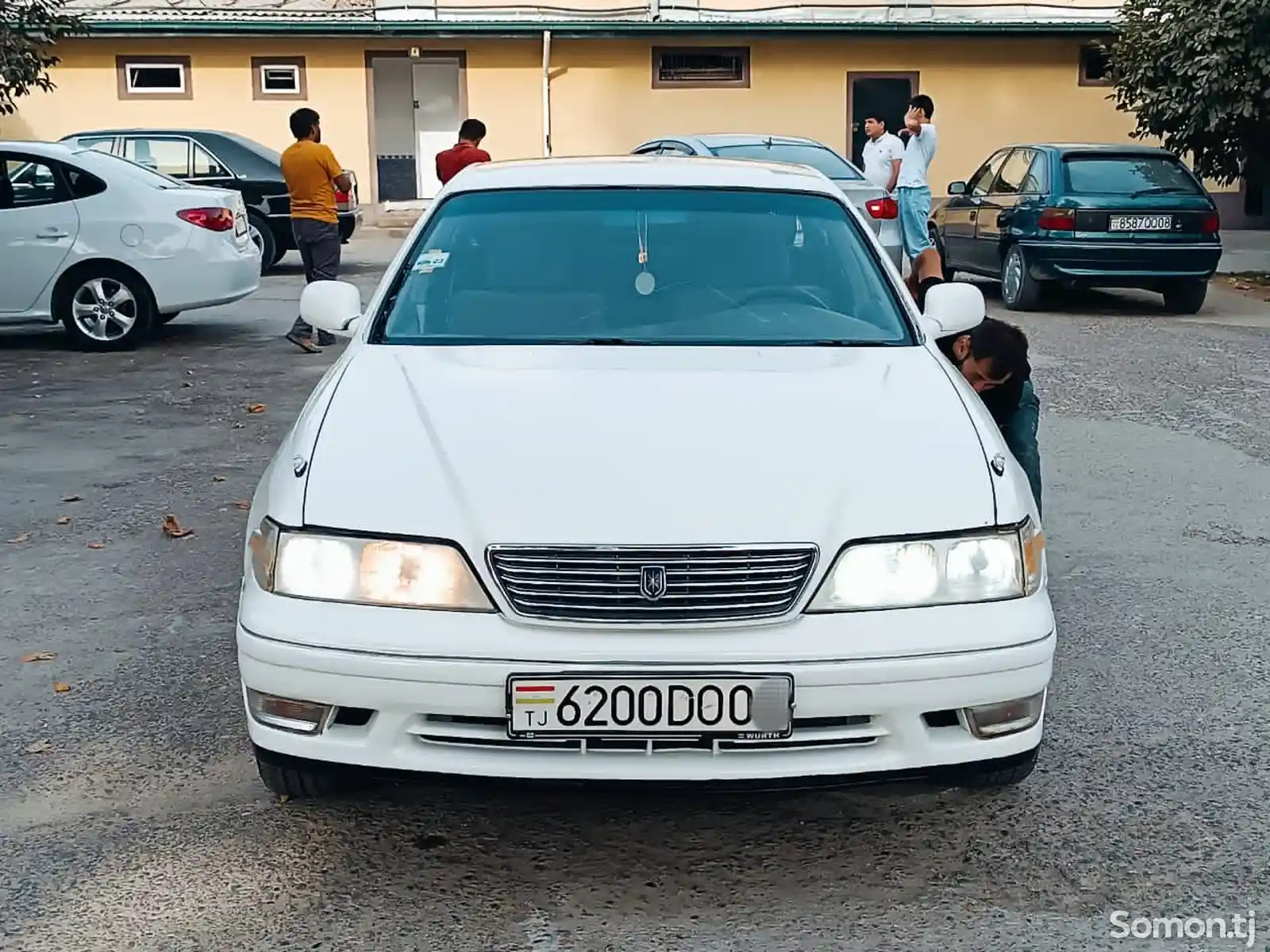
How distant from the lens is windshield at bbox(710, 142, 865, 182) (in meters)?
14.1

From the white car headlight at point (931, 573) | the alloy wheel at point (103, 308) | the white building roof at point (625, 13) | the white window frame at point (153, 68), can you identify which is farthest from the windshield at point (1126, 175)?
the white window frame at point (153, 68)

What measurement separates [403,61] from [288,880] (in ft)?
76.5

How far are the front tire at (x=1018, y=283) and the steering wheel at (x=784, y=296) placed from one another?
952cm

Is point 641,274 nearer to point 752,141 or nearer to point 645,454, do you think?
point 645,454

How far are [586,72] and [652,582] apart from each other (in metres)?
22.4

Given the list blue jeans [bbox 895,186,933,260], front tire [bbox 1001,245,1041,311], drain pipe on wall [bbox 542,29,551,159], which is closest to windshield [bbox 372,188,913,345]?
front tire [bbox 1001,245,1041,311]

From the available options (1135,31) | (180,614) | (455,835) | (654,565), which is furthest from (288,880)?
(1135,31)

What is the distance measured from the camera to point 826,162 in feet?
47.5

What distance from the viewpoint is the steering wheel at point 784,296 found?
14.7 ft

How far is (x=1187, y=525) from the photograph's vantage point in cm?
641

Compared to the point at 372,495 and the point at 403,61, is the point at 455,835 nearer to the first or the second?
the point at 372,495

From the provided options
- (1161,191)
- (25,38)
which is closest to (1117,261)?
(1161,191)

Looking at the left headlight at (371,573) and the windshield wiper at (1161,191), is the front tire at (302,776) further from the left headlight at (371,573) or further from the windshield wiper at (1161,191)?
the windshield wiper at (1161,191)

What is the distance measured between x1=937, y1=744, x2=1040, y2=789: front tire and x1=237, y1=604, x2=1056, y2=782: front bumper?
61 mm
